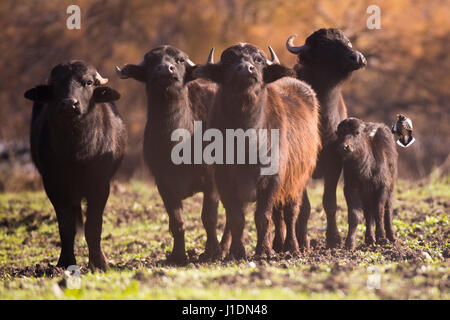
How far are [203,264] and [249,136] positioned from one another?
1.57 metres

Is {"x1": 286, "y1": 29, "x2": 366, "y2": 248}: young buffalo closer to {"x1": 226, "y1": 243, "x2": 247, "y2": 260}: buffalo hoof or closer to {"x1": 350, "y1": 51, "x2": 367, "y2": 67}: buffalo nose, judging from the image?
{"x1": 350, "y1": 51, "x2": 367, "y2": 67}: buffalo nose

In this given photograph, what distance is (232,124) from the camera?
8.74 meters

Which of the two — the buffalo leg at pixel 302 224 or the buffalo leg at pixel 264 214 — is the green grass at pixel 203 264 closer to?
the buffalo leg at pixel 264 214

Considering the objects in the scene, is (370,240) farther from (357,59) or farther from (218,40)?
(218,40)

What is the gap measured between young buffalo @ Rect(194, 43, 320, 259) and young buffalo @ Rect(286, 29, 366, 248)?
968mm

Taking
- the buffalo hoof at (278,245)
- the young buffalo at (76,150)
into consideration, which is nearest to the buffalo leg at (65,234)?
the young buffalo at (76,150)

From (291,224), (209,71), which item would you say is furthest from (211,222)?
(209,71)

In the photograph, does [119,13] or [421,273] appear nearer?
[421,273]

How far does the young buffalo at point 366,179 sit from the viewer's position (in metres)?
9.50

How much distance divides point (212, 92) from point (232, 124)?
1.64 meters

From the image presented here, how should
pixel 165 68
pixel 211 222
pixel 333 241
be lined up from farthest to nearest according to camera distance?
pixel 333 241 < pixel 211 222 < pixel 165 68

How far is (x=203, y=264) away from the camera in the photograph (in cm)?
877
